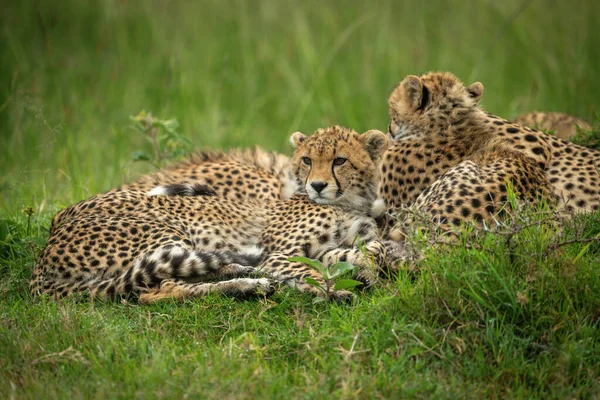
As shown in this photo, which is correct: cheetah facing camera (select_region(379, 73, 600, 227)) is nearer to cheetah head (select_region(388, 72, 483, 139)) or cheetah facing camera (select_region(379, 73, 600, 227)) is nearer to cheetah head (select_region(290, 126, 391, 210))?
cheetah head (select_region(388, 72, 483, 139))

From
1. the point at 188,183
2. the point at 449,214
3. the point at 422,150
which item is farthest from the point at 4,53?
the point at 449,214

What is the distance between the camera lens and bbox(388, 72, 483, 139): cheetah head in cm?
488

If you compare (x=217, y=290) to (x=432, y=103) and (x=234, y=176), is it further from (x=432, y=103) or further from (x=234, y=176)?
(x=432, y=103)

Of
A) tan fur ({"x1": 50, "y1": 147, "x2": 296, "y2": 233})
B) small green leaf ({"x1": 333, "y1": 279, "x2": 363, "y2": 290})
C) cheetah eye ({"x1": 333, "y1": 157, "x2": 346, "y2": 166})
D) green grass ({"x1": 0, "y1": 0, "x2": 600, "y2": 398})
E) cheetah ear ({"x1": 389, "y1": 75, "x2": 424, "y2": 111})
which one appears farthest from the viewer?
tan fur ({"x1": 50, "y1": 147, "x2": 296, "y2": 233})

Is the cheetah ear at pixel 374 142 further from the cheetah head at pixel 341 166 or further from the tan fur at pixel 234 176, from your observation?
the tan fur at pixel 234 176

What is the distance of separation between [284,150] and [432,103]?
3178mm

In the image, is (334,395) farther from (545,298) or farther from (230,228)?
(230,228)

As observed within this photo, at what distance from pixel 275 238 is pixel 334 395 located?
6.31ft

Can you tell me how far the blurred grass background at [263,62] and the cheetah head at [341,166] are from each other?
101 inches

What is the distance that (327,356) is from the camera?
3328 millimetres

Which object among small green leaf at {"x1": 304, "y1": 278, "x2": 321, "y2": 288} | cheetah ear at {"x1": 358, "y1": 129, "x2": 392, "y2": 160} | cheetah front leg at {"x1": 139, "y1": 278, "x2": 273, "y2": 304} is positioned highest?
cheetah ear at {"x1": 358, "y1": 129, "x2": 392, "y2": 160}

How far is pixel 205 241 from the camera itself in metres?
4.87

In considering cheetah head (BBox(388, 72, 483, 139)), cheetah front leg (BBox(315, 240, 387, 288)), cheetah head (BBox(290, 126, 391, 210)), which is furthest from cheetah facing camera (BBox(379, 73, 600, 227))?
cheetah front leg (BBox(315, 240, 387, 288))

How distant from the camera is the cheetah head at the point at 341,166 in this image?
4930mm
